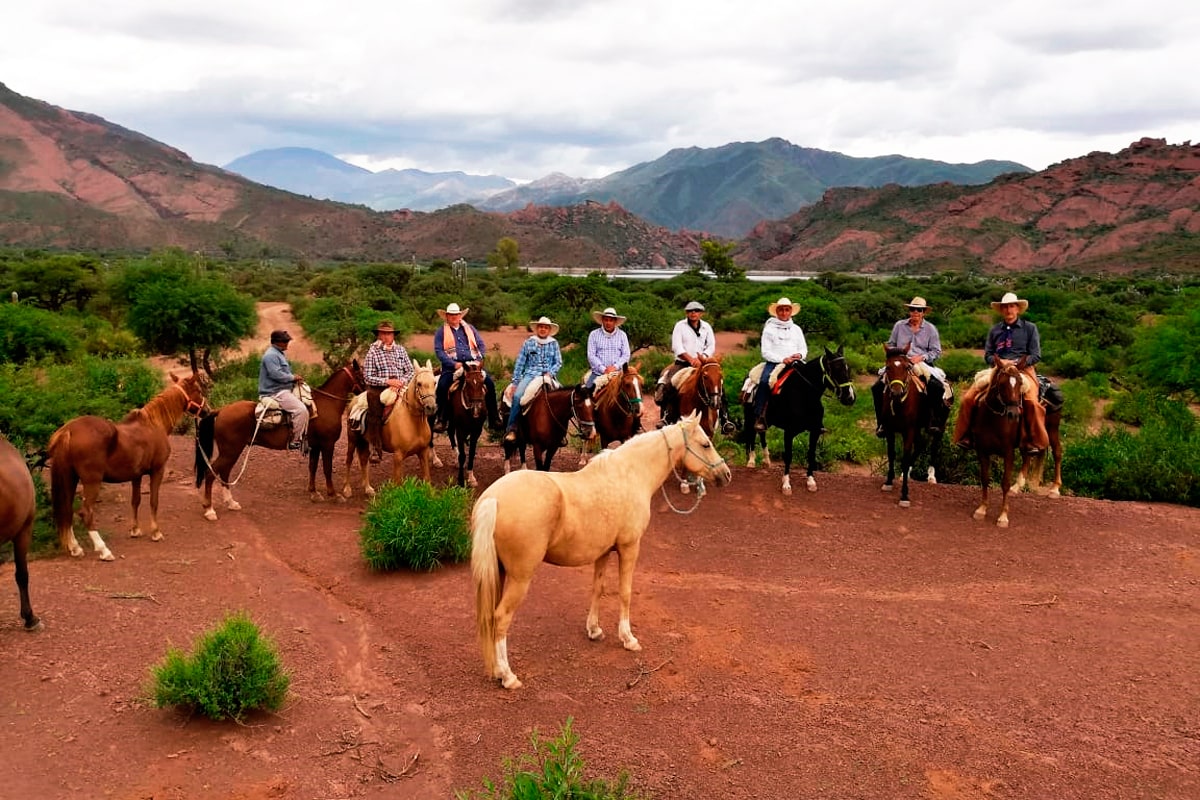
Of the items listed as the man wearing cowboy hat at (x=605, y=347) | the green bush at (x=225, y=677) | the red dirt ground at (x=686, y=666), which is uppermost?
the man wearing cowboy hat at (x=605, y=347)

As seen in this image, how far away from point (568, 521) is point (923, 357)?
7093 mm

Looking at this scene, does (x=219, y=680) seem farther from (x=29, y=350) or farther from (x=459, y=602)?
(x=29, y=350)

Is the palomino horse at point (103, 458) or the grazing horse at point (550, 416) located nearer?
the palomino horse at point (103, 458)

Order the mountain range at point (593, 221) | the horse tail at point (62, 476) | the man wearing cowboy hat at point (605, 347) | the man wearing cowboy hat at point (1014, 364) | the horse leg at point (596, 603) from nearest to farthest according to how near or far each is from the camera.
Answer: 1. the horse leg at point (596, 603)
2. the horse tail at point (62, 476)
3. the man wearing cowboy hat at point (1014, 364)
4. the man wearing cowboy hat at point (605, 347)
5. the mountain range at point (593, 221)

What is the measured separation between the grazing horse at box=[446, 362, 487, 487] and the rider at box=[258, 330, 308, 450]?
1.97 metres

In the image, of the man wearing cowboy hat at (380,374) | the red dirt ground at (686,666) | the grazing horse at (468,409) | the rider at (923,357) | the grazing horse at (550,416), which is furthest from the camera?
the rider at (923,357)

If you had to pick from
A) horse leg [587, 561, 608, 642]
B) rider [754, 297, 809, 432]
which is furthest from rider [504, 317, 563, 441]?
horse leg [587, 561, 608, 642]

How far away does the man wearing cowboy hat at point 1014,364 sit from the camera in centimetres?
952

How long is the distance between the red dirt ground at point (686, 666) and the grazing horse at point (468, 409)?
7.35 ft

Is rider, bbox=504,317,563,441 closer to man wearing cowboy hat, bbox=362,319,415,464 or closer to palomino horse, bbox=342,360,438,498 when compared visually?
palomino horse, bbox=342,360,438,498

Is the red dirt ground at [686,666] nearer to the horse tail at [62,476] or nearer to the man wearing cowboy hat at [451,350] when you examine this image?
the horse tail at [62,476]

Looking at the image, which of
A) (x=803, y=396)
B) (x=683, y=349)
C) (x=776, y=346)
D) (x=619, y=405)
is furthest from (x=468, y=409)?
(x=803, y=396)

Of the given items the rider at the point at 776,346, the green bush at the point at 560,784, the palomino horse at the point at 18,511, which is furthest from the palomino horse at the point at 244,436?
the green bush at the point at 560,784

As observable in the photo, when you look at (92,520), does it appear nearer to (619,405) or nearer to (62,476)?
(62,476)
